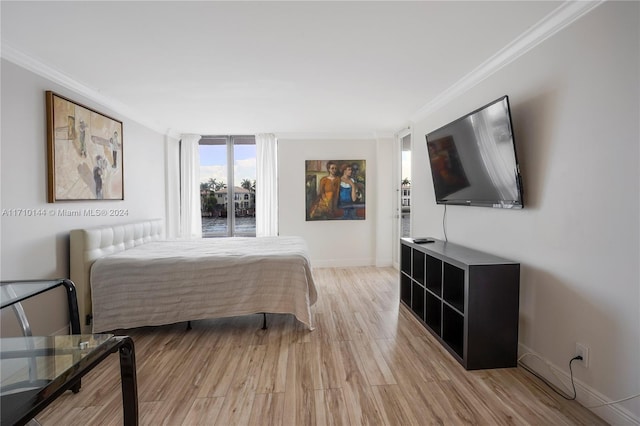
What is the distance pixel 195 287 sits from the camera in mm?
2736

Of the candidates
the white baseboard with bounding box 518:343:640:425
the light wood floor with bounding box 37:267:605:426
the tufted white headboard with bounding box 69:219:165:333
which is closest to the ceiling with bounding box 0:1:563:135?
the tufted white headboard with bounding box 69:219:165:333

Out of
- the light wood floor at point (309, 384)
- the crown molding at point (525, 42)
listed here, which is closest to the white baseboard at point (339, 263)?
the light wood floor at point (309, 384)

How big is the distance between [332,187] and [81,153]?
348cm

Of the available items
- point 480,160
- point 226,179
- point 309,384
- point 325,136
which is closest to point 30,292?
point 309,384

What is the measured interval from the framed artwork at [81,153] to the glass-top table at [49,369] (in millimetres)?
1912

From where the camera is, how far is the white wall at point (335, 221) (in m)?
5.28

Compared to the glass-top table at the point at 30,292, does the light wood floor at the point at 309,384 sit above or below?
below

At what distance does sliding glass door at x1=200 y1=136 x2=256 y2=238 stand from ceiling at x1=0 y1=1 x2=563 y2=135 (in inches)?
71.8

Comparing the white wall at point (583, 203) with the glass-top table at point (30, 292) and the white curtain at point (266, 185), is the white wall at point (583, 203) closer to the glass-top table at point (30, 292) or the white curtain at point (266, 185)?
the glass-top table at point (30, 292)

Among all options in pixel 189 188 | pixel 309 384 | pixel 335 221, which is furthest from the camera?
pixel 335 221

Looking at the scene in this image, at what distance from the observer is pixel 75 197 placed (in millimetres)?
2818

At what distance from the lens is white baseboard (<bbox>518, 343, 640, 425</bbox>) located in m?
1.57

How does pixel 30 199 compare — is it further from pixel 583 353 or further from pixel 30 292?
pixel 583 353

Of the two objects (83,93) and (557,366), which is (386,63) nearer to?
(557,366)
